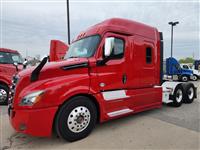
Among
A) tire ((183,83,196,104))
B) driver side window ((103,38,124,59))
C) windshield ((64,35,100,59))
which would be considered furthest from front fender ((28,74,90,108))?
tire ((183,83,196,104))

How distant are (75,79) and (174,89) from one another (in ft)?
13.6

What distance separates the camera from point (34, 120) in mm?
3092

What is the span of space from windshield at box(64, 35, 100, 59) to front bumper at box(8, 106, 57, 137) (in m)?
1.48

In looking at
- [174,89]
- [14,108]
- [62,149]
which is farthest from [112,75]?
[174,89]

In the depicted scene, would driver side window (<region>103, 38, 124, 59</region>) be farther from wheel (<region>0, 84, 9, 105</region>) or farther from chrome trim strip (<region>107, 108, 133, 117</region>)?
wheel (<region>0, 84, 9, 105</region>)

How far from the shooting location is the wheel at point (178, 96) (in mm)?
6040

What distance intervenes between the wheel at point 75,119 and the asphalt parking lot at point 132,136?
18 cm

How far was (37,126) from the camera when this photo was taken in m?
3.12

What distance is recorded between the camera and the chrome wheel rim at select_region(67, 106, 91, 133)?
3406mm

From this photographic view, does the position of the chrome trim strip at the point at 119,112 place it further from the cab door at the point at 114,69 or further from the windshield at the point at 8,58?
the windshield at the point at 8,58

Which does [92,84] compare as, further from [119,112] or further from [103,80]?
[119,112]

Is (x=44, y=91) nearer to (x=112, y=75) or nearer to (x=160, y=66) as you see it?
(x=112, y=75)

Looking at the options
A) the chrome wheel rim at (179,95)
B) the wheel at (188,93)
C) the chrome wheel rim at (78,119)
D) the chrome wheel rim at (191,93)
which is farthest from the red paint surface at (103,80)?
the chrome wheel rim at (191,93)

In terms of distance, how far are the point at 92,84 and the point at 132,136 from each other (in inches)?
57.1
